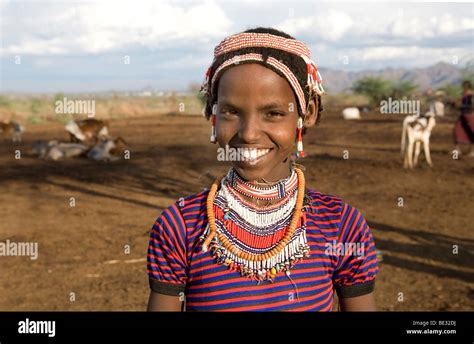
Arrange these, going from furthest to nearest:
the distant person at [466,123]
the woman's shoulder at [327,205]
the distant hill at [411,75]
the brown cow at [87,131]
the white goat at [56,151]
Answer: the distant hill at [411,75] → the brown cow at [87,131] → the white goat at [56,151] → the distant person at [466,123] → the woman's shoulder at [327,205]

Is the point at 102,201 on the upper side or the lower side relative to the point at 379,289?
upper

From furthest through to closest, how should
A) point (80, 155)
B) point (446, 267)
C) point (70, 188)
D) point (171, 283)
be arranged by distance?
point (80, 155) → point (70, 188) → point (446, 267) → point (171, 283)

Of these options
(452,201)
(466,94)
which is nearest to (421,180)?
(452,201)

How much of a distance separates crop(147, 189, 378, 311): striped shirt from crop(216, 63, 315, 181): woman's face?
229mm

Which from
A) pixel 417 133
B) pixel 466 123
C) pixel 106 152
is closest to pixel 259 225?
pixel 417 133

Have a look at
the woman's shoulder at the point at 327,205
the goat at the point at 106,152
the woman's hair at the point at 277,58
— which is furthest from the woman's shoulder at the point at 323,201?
the goat at the point at 106,152

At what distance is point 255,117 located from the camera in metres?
1.94

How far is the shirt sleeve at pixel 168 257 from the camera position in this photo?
1.89 meters

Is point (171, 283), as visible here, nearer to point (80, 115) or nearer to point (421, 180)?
point (421, 180)

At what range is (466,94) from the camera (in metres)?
14.1

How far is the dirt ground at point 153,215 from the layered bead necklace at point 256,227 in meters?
0.32

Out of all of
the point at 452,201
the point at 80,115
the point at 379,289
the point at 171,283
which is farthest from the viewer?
the point at 80,115

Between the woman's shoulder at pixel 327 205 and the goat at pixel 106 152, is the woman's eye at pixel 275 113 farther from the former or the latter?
the goat at pixel 106 152

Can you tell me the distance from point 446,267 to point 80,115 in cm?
2884
